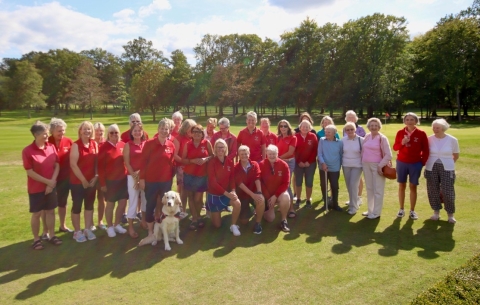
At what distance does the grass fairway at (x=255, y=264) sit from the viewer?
Answer: 4.02 m

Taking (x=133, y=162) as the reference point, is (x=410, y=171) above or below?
below

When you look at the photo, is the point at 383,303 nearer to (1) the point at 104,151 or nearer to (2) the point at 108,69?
(1) the point at 104,151

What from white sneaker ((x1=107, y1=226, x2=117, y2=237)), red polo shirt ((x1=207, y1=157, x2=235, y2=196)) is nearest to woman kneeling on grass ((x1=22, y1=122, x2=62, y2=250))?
white sneaker ((x1=107, y1=226, x2=117, y2=237))

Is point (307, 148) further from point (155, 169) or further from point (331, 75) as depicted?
point (331, 75)

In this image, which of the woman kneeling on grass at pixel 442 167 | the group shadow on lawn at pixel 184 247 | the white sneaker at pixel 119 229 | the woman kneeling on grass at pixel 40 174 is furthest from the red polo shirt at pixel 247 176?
the woman kneeling on grass at pixel 442 167

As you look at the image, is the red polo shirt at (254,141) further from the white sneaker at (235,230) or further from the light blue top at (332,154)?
the white sneaker at (235,230)

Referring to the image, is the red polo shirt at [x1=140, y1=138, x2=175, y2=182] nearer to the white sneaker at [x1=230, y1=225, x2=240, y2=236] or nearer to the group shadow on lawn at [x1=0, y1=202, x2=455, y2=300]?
the group shadow on lawn at [x1=0, y1=202, x2=455, y2=300]

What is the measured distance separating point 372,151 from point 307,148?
4.55ft

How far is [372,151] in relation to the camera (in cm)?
672

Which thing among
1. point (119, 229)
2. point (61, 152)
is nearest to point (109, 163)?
point (61, 152)

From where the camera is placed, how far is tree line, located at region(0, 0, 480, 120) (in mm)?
39188

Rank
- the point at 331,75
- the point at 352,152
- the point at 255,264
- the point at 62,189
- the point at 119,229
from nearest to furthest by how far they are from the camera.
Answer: the point at 255,264
the point at 62,189
the point at 119,229
the point at 352,152
the point at 331,75

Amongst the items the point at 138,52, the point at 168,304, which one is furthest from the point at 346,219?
the point at 138,52

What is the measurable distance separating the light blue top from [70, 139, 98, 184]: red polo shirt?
4640 mm
